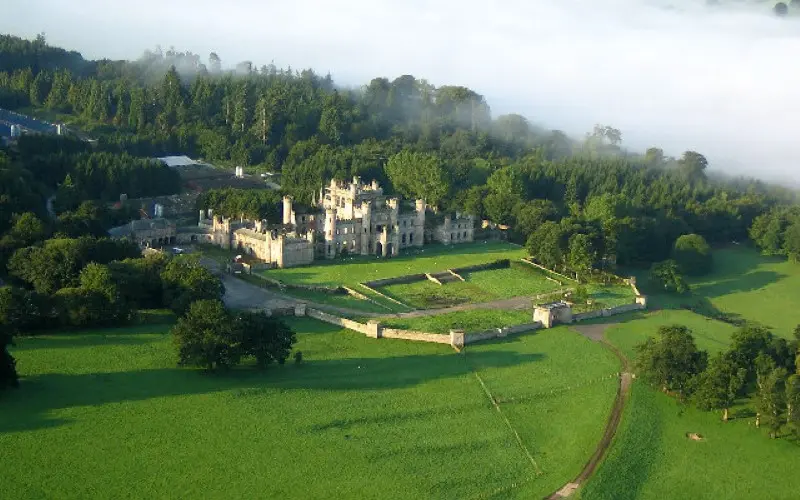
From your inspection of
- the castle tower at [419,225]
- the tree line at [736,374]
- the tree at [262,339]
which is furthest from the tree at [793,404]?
the castle tower at [419,225]

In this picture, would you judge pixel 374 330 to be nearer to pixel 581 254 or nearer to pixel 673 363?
pixel 673 363

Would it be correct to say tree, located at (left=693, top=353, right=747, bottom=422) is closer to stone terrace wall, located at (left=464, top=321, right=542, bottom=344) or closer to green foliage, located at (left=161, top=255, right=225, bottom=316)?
stone terrace wall, located at (left=464, top=321, right=542, bottom=344)

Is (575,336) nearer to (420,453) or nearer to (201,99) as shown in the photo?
(420,453)

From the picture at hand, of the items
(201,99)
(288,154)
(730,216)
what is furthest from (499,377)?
(201,99)

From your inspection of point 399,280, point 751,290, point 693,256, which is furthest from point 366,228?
point 751,290

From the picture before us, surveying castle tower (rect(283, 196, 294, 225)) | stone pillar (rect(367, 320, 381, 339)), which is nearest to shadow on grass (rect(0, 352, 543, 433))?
stone pillar (rect(367, 320, 381, 339))
